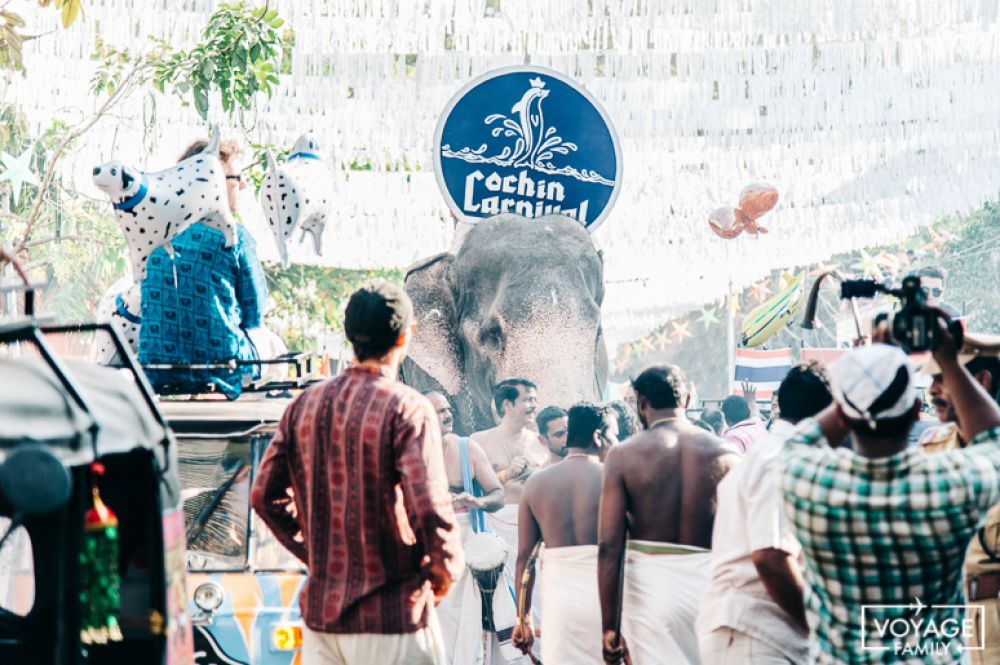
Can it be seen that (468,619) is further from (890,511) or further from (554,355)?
(890,511)

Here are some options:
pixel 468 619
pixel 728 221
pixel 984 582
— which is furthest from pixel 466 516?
pixel 728 221

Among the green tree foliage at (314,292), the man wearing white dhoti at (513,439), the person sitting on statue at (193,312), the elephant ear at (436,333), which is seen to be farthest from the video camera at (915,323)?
the green tree foliage at (314,292)

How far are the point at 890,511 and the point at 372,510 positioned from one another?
1491mm

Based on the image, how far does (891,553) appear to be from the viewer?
11.7ft

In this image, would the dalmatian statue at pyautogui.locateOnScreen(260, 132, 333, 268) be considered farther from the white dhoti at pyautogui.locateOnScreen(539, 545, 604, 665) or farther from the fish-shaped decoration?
the fish-shaped decoration

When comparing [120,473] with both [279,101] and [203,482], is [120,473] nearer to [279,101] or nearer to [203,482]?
[203,482]

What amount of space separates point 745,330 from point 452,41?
5998 mm

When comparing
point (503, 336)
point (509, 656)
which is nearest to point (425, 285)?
point (503, 336)

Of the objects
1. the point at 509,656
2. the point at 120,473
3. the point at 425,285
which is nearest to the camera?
the point at 120,473

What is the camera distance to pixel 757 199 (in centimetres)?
1301

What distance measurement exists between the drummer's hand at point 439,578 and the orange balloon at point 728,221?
382 inches

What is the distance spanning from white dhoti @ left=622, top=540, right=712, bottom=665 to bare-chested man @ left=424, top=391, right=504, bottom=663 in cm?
159

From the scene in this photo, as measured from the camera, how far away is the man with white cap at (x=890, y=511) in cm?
351

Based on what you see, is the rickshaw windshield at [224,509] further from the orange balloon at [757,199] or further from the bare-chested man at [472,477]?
the orange balloon at [757,199]
